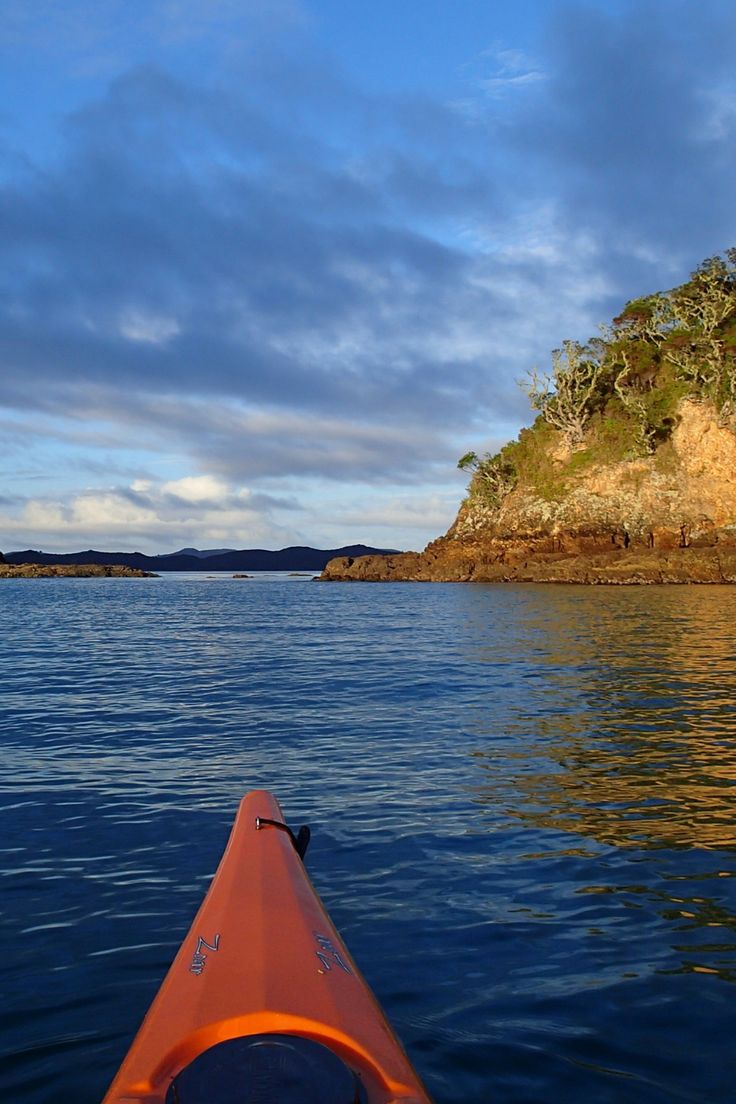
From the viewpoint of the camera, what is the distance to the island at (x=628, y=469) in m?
63.5

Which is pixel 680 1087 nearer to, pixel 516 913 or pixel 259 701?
pixel 516 913

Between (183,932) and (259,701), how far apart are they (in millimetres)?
10017

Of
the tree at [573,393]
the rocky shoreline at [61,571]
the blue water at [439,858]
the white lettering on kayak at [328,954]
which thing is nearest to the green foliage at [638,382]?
the tree at [573,393]

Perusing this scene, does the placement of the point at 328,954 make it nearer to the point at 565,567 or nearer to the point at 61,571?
the point at 565,567

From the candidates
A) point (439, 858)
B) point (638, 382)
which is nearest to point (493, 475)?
point (638, 382)

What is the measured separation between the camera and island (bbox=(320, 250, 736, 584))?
6347 centimetres

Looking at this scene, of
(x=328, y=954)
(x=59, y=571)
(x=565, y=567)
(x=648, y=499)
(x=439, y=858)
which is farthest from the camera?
(x=59, y=571)

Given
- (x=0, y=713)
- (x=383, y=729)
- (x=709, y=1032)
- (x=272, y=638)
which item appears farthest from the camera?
(x=272, y=638)

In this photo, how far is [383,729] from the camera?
1223cm

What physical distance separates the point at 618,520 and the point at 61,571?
12176 cm

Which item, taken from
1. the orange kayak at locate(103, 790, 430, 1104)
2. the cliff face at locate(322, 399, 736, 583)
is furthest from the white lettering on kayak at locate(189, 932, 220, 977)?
the cliff face at locate(322, 399, 736, 583)

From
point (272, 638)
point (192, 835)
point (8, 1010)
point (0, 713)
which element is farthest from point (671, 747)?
point (272, 638)

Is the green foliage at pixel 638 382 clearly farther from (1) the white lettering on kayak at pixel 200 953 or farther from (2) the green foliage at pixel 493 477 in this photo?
(1) the white lettering on kayak at pixel 200 953

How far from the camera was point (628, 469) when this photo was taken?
233ft
